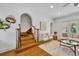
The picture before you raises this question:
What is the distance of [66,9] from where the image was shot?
7.12ft

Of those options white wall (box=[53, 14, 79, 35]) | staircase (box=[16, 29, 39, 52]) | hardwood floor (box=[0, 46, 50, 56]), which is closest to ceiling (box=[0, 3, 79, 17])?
white wall (box=[53, 14, 79, 35])

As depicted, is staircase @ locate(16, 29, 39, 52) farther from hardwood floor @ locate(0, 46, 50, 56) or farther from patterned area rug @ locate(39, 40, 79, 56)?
patterned area rug @ locate(39, 40, 79, 56)

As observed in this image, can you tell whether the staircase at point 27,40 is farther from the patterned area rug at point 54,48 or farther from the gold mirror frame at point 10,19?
the gold mirror frame at point 10,19

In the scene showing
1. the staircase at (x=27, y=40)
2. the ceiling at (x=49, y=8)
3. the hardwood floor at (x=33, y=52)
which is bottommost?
the hardwood floor at (x=33, y=52)

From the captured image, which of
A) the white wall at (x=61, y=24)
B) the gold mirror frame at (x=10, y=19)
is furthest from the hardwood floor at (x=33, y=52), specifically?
the gold mirror frame at (x=10, y=19)

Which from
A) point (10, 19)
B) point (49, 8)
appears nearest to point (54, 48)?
point (49, 8)

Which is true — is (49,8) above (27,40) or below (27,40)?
above

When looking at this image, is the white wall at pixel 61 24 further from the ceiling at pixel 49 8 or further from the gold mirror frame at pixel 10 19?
the gold mirror frame at pixel 10 19

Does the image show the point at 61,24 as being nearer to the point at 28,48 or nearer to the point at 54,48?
the point at 54,48

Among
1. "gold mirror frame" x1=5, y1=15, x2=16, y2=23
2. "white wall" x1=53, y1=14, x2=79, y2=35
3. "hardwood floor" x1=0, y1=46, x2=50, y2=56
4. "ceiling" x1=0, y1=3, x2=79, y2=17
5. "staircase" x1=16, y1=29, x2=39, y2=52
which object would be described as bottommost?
"hardwood floor" x1=0, y1=46, x2=50, y2=56

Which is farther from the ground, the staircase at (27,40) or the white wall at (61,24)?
the white wall at (61,24)

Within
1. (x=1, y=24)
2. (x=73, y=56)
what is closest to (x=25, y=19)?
(x=1, y=24)

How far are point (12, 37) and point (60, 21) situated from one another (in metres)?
0.89

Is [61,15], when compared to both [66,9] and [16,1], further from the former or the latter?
[16,1]
